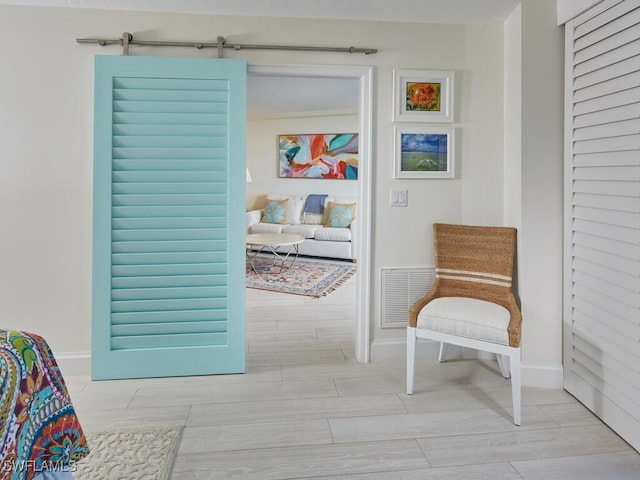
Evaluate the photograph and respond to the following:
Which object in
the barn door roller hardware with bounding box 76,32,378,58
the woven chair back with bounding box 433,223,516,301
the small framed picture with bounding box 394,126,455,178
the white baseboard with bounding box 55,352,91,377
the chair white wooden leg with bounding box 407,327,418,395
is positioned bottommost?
the white baseboard with bounding box 55,352,91,377

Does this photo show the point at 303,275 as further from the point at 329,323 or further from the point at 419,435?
the point at 419,435

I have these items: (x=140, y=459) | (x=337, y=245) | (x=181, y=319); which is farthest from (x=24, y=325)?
(x=337, y=245)

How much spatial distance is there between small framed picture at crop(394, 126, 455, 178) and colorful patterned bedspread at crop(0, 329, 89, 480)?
222 centimetres

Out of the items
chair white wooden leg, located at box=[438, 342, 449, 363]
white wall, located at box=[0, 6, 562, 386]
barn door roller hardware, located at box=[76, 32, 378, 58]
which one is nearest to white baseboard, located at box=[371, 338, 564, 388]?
chair white wooden leg, located at box=[438, 342, 449, 363]

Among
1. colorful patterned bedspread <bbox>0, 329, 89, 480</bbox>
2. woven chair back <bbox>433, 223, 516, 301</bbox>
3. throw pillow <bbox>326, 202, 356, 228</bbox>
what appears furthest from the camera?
throw pillow <bbox>326, 202, 356, 228</bbox>

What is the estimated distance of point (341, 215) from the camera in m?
6.97

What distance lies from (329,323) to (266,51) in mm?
2193

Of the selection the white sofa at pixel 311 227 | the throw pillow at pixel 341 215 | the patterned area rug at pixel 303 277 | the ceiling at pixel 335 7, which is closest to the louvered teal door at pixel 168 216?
the ceiling at pixel 335 7

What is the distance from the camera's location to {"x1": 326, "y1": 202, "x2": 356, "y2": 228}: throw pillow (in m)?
6.95

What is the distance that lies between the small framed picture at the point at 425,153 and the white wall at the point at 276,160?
4.60 m

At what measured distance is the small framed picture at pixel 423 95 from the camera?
2.89 metres

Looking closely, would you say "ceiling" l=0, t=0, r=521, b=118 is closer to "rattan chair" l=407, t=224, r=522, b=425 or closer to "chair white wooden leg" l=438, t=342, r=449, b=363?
"rattan chair" l=407, t=224, r=522, b=425

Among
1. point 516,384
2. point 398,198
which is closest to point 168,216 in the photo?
point 398,198

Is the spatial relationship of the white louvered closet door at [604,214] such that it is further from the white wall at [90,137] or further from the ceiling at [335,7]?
the ceiling at [335,7]
